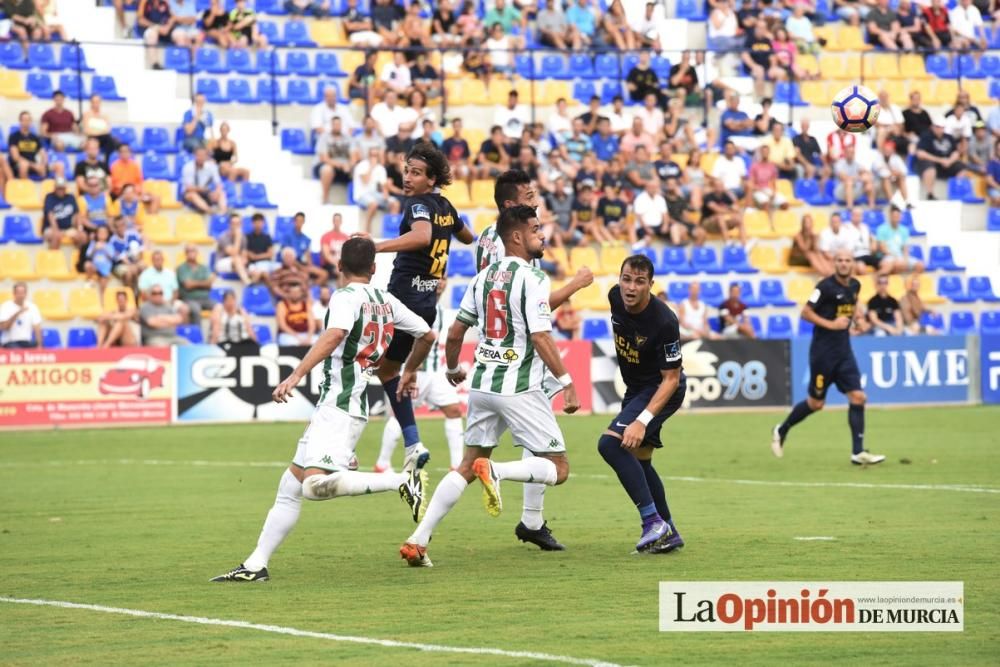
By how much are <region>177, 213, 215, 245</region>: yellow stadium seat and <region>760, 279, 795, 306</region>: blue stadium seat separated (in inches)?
387

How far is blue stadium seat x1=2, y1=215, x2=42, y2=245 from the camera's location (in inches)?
1011

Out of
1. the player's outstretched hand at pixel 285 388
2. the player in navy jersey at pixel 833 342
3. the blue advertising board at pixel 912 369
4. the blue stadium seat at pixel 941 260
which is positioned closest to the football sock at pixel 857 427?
the player in navy jersey at pixel 833 342

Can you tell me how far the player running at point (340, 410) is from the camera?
9359 millimetres

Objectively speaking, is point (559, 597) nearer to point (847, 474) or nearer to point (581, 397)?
point (847, 474)

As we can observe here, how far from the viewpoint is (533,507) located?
36.3 feet

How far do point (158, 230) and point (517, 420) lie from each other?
690 inches

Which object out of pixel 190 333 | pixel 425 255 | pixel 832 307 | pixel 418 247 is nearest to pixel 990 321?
pixel 832 307

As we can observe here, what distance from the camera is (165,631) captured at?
7.95m

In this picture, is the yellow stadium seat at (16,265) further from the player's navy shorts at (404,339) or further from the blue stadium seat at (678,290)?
the player's navy shorts at (404,339)

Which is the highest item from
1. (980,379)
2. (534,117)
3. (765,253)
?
(534,117)

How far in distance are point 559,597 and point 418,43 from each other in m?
22.4

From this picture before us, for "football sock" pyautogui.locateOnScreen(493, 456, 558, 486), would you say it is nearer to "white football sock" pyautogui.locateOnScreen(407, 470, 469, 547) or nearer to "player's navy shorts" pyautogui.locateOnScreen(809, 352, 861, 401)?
"white football sock" pyautogui.locateOnScreen(407, 470, 469, 547)

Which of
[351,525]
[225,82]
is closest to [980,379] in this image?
[225,82]

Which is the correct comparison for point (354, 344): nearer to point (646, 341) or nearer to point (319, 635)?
point (646, 341)
